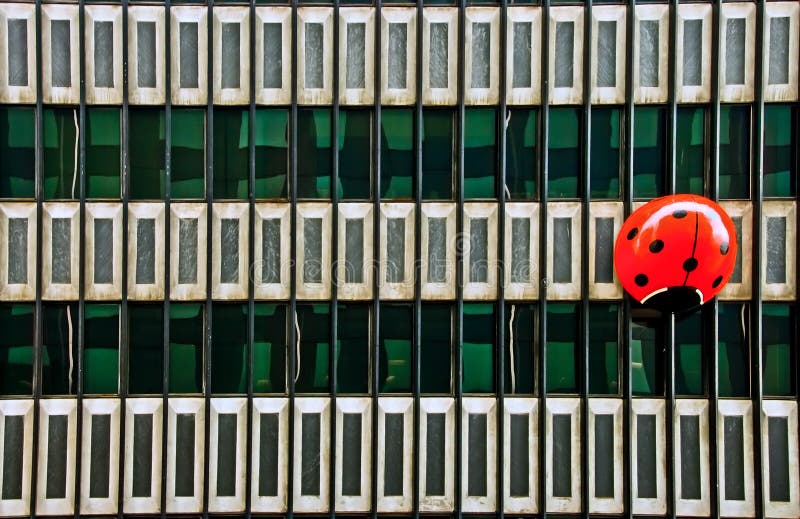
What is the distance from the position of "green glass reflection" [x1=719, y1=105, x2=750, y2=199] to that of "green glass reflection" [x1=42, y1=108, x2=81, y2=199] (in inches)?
504

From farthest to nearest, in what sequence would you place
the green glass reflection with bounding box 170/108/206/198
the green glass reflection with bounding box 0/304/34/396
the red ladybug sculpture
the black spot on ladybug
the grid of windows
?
the green glass reflection with bounding box 170/108/206/198
the green glass reflection with bounding box 0/304/34/396
the grid of windows
the black spot on ladybug
the red ladybug sculpture

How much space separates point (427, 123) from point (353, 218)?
7.91 ft

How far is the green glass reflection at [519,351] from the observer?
11.3 m

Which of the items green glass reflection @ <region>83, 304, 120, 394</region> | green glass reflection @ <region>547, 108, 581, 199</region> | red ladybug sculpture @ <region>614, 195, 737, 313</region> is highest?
green glass reflection @ <region>547, 108, 581, 199</region>

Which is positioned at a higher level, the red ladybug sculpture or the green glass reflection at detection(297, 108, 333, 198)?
the green glass reflection at detection(297, 108, 333, 198)

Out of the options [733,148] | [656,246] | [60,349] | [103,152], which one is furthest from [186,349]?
[733,148]

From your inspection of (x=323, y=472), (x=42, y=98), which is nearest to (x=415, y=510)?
(x=323, y=472)

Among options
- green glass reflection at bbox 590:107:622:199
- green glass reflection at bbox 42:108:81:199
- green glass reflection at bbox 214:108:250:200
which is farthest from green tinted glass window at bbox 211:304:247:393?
green glass reflection at bbox 590:107:622:199

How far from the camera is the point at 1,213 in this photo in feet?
36.1

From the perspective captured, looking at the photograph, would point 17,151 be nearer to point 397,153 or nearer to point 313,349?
point 313,349

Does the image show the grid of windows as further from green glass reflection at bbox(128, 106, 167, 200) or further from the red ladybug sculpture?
the red ladybug sculpture

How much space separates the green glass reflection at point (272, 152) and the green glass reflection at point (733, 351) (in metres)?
9.10

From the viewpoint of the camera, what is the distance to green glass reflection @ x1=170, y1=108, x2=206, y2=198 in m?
11.2

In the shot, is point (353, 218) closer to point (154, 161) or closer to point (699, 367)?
point (154, 161)
